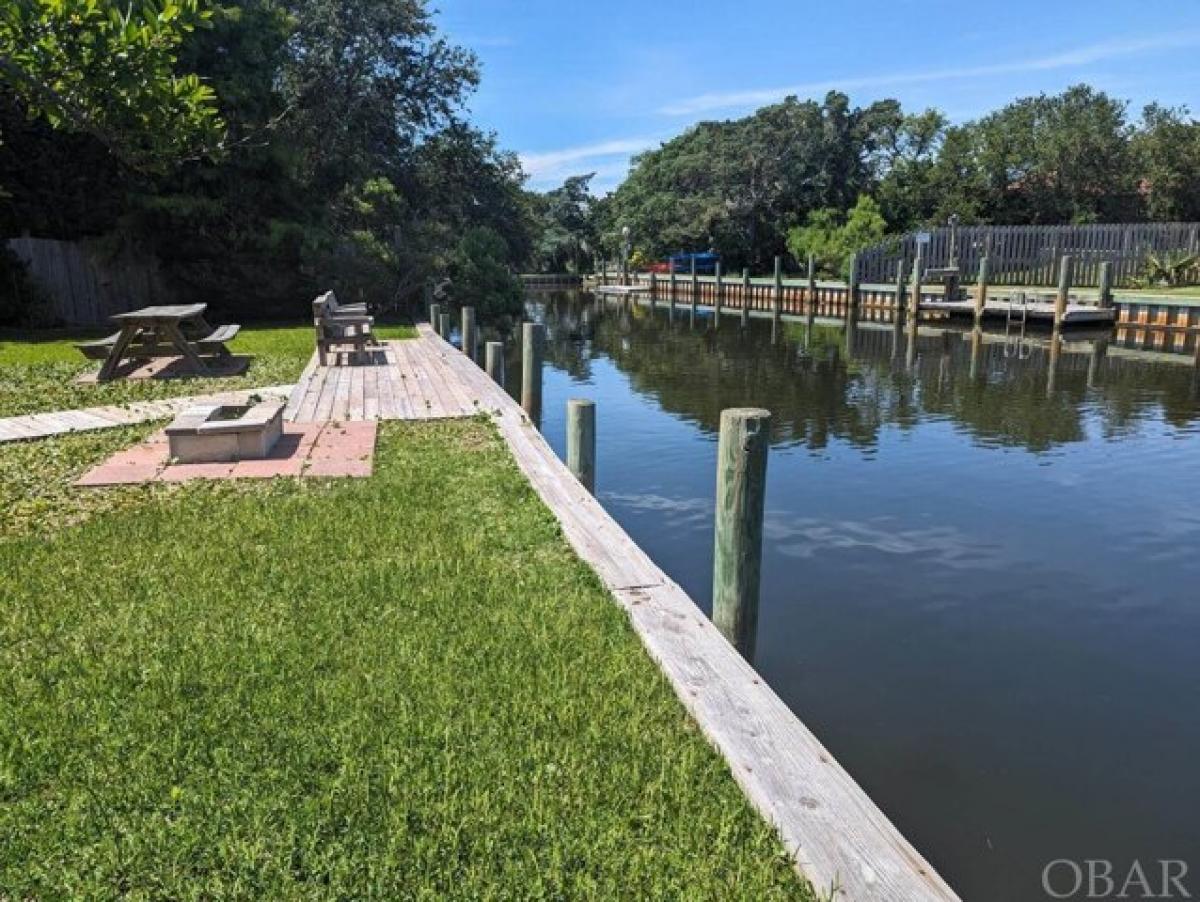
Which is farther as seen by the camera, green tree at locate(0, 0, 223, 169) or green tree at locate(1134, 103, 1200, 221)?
green tree at locate(1134, 103, 1200, 221)

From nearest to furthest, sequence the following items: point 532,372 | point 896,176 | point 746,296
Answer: point 532,372, point 746,296, point 896,176

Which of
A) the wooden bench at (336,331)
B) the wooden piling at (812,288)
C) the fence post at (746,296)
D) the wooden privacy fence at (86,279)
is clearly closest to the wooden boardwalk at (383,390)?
the wooden bench at (336,331)

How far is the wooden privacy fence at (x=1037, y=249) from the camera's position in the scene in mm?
31219

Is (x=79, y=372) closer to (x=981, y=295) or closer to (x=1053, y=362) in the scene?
(x=1053, y=362)

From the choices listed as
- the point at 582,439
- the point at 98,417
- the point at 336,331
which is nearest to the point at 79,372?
the point at 336,331

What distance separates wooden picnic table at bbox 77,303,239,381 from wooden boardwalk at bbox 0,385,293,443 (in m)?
1.52

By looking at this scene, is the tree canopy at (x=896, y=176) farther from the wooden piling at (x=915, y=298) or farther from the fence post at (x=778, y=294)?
the wooden piling at (x=915, y=298)

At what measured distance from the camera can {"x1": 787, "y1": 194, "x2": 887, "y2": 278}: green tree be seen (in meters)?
43.2

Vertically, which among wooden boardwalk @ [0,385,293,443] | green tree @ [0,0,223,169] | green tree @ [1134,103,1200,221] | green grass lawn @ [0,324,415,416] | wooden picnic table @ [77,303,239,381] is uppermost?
green tree @ [1134,103,1200,221]

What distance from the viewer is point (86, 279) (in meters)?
19.8

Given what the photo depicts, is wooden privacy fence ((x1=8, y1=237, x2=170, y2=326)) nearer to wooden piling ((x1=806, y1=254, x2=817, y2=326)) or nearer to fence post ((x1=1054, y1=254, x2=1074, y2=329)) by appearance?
wooden piling ((x1=806, y1=254, x2=817, y2=326))

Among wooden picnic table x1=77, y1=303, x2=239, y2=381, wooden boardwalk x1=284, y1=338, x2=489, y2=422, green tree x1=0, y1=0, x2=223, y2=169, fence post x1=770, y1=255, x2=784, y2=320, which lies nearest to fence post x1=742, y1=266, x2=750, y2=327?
fence post x1=770, y1=255, x2=784, y2=320

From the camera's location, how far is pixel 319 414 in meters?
9.08

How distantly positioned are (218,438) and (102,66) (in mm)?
2910
